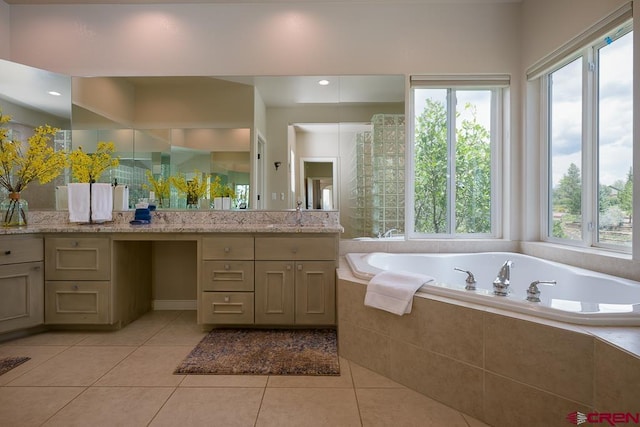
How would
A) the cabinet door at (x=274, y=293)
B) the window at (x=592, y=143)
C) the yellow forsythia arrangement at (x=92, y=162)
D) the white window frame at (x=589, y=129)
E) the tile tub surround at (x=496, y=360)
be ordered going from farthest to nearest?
the yellow forsythia arrangement at (x=92, y=162), the cabinet door at (x=274, y=293), the white window frame at (x=589, y=129), the window at (x=592, y=143), the tile tub surround at (x=496, y=360)

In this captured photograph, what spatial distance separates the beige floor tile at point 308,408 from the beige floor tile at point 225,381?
0.11m

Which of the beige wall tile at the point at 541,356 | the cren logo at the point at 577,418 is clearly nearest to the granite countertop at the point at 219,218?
the beige wall tile at the point at 541,356

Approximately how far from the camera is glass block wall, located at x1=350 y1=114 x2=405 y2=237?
282cm

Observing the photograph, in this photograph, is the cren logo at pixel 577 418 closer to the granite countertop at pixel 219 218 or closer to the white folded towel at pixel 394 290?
the white folded towel at pixel 394 290

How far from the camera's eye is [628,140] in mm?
1931

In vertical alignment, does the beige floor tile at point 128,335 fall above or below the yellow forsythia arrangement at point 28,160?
below

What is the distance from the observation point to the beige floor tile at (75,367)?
5.75ft

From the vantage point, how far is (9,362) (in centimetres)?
196

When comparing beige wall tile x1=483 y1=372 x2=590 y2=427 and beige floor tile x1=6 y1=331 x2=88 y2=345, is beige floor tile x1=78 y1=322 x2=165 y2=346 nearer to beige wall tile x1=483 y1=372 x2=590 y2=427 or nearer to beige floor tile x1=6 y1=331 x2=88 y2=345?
beige floor tile x1=6 y1=331 x2=88 y2=345

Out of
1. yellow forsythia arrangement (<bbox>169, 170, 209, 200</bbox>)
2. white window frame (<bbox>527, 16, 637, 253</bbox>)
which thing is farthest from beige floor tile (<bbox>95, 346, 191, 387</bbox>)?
white window frame (<bbox>527, 16, 637, 253</bbox>)

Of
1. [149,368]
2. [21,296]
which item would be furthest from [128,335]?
[21,296]

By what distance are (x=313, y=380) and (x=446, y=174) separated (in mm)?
2080

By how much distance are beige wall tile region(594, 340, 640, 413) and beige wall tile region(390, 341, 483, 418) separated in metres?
0.43

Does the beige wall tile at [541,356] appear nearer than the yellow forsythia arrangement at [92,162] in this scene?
Yes
